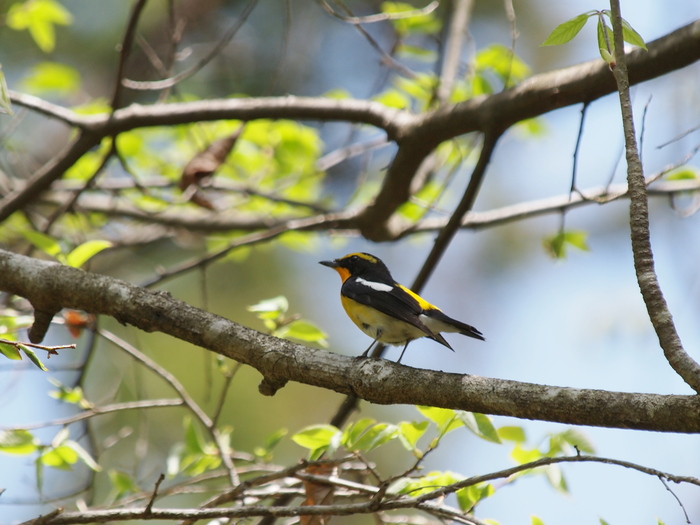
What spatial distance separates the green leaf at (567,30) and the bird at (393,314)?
166 centimetres

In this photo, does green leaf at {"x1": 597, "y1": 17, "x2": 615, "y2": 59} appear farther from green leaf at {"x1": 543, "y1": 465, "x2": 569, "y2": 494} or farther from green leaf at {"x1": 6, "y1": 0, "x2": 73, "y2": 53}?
green leaf at {"x1": 6, "y1": 0, "x2": 73, "y2": 53}

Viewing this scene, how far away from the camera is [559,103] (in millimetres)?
3412

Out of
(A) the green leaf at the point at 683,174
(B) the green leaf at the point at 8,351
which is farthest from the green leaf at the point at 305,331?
(A) the green leaf at the point at 683,174

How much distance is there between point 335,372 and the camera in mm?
2635

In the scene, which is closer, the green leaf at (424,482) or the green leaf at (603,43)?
the green leaf at (603,43)

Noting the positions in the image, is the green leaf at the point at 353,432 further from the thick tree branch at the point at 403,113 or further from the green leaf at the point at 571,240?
the green leaf at the point at 571,240

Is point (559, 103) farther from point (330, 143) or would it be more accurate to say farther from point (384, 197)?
point (330, 143)

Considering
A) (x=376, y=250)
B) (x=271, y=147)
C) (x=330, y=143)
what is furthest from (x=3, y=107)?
(x=376, y=250)

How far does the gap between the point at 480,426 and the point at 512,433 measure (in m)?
0.38

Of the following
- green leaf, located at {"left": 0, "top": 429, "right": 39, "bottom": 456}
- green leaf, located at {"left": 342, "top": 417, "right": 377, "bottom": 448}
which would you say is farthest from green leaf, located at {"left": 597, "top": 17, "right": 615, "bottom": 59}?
green leaf, located at {"left": 0, "top": 429, "right": 39, "bottom": 456}

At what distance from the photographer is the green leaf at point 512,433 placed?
9.80ft

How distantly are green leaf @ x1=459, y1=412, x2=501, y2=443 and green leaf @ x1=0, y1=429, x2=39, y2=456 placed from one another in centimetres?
195

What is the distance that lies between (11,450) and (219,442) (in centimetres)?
105

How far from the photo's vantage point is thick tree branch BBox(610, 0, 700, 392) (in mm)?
1955
